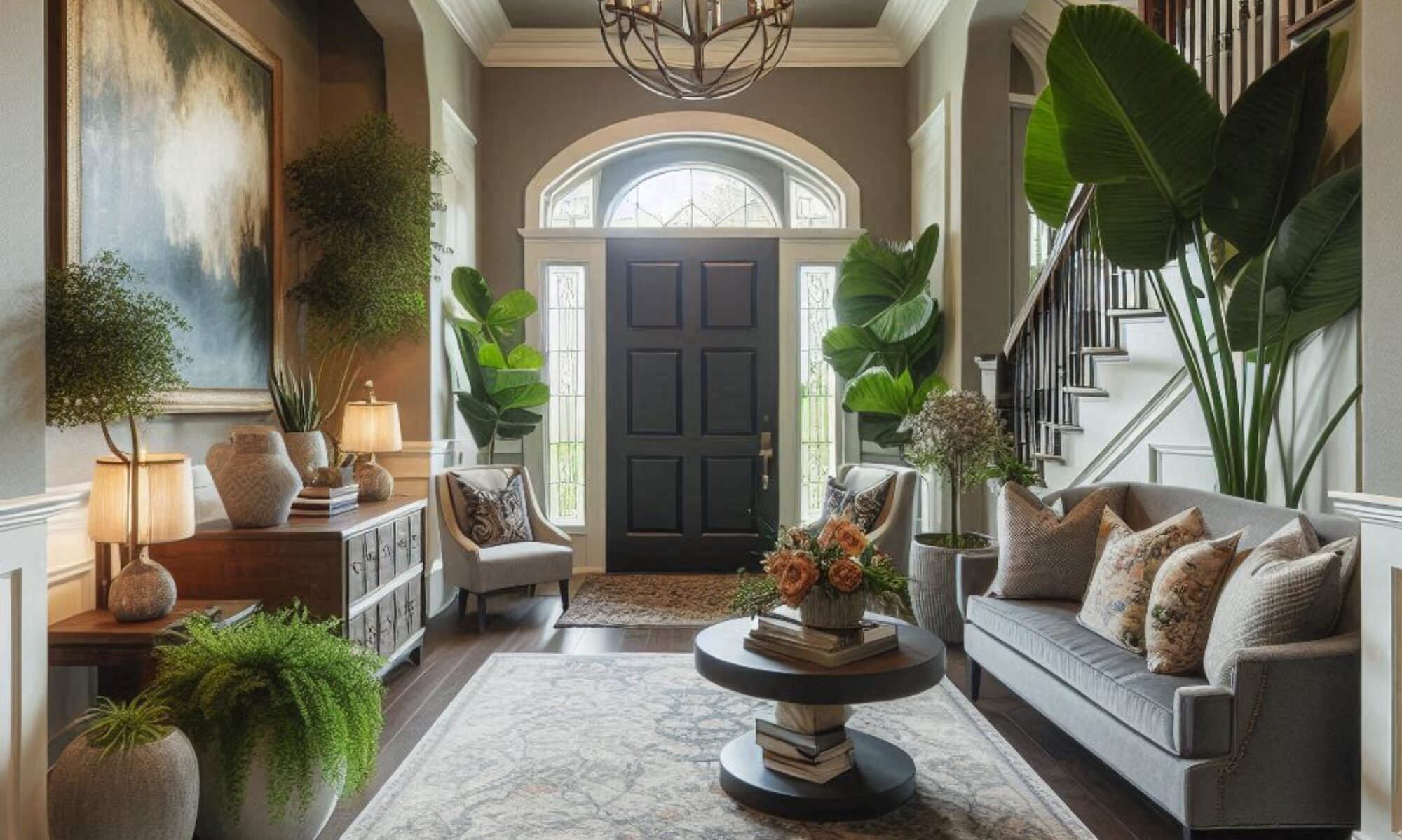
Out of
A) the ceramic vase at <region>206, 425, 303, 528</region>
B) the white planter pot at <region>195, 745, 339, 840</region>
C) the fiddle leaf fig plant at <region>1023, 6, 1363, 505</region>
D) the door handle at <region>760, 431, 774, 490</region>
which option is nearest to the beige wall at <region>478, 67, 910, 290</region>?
the door handle at <region>760, 431, 774, 490</region>

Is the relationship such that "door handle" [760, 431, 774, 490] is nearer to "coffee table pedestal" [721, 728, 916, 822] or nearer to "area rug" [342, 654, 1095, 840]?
"area rug" [342, 654, 1095, 840]

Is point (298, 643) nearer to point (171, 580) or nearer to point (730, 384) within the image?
point (171, 580)

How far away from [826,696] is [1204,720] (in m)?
0.92

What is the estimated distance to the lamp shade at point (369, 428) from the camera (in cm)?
436

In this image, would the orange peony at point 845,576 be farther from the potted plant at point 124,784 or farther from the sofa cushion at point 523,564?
the sofa cushion at point 523,564

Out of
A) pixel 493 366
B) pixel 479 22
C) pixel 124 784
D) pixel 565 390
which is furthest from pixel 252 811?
pixel 479 22

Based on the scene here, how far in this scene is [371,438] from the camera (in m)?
4.38

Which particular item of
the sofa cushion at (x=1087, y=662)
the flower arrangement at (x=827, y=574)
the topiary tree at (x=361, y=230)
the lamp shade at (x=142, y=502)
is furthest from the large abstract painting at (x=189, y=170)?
the sofa cushion at (x=1087, y=662)

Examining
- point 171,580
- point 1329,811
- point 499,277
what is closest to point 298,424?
point 171,580

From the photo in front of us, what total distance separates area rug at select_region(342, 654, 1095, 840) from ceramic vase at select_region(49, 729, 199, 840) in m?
0.51

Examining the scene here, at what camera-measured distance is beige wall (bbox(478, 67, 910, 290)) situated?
630 cm

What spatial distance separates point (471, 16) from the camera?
18.6ft

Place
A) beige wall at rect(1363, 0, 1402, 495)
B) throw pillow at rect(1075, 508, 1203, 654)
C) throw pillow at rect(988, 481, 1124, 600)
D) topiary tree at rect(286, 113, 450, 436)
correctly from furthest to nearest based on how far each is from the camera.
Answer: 1. topiary tree at rect(286, 113, 450, 436)
2. throw pillow at rect(988, 481, 1124, 600)
3. throw pillow at rect(1075, 508, 1203, 654)
4. beige wall at rect(1363, 0, 1402, 495)

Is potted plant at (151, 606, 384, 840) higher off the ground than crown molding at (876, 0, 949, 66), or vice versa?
crown molding at (876, 0, 949, 66)
